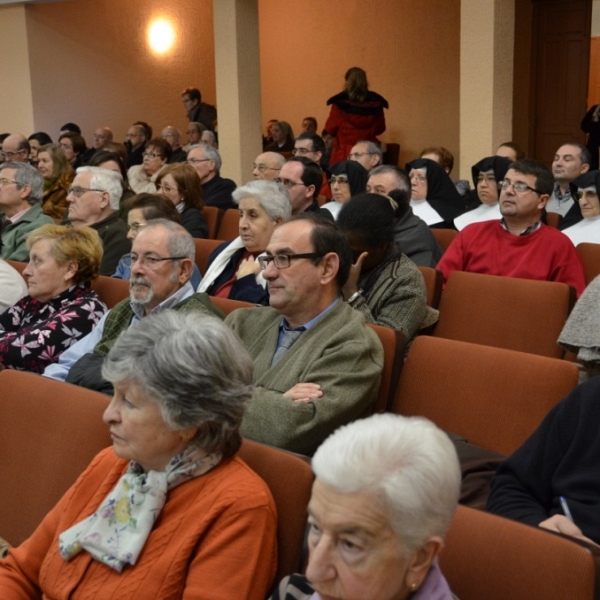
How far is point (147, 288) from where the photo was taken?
320cm

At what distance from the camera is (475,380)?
2.62 meters

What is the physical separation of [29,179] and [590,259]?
10.5 feet

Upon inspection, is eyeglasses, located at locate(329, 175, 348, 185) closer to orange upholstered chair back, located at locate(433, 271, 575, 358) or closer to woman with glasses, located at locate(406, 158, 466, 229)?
woman with glasses, located at locate(406, 158, 466, 229)

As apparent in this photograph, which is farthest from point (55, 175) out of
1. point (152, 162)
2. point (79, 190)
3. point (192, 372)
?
point (192, 372)

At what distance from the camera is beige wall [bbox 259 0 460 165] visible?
1092 cm

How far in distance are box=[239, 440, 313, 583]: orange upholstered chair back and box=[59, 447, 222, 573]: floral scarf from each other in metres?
0.11

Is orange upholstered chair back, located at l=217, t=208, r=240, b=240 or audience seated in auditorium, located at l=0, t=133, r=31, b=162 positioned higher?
audience seated in auditorium, located at l=0, t=133, r=31, b=162

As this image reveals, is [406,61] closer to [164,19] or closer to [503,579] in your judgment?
[164,19]

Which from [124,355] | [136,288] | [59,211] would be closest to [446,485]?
[124,355]

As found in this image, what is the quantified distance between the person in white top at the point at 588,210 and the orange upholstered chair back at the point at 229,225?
201 centimetres

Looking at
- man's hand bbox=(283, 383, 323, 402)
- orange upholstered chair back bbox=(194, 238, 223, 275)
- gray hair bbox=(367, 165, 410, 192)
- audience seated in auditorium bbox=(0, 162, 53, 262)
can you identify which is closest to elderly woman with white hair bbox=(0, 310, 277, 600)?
man's hand bbox=(283, 383, 323, 402)

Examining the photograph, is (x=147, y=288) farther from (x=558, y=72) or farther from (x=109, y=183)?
(x=558, y=72)

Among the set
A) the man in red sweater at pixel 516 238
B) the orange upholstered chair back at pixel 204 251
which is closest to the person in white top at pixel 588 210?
the man in red sweater at pixel 516 238

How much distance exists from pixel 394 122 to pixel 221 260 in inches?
304
